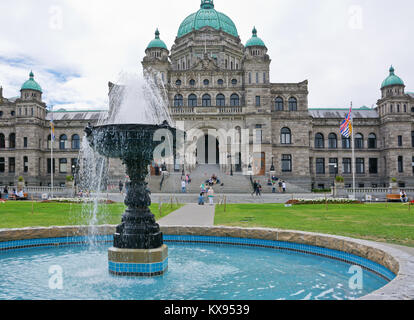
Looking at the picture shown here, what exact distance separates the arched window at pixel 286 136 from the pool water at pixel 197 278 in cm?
4245

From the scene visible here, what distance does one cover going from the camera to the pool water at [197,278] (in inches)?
268

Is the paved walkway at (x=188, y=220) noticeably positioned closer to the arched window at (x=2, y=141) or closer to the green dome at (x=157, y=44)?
the green dome at (x=157, y=44)

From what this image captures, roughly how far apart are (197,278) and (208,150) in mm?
44231

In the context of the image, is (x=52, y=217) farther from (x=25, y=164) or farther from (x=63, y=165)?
(x=63, y=165)

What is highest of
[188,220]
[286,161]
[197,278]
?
[286,161]

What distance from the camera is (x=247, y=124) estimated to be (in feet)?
158

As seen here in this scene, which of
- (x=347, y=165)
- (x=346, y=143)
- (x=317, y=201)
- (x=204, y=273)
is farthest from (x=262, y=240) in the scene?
(x=346, y=143)

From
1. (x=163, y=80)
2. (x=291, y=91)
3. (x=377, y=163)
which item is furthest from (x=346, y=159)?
(x=163, y=80)

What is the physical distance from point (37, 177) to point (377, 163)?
53.5 meters

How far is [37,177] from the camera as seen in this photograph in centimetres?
5484

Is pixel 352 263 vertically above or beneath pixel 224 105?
beneath
